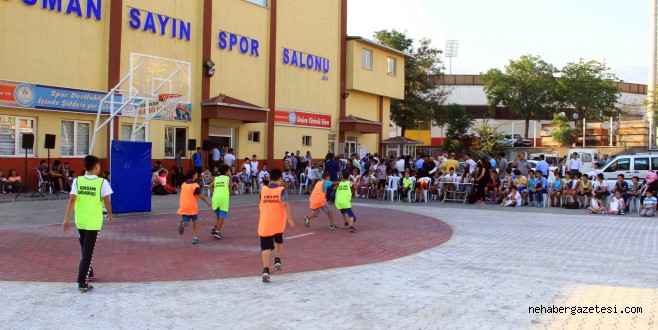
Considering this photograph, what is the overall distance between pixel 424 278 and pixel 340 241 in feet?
12.0

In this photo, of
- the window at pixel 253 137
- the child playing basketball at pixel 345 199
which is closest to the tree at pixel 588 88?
the window at pixel 253 137

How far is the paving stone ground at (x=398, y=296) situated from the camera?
19.6ft

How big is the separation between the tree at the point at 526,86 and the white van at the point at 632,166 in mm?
40250

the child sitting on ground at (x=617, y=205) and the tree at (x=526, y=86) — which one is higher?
the tree at (x=526, y=86)

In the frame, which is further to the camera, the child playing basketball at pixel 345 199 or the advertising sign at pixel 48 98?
the advertising sign at pixel 48 98

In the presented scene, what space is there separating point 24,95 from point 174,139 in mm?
6737

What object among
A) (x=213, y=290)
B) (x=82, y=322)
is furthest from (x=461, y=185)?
(x=82, y=322)

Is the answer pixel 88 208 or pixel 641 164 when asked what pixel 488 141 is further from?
pixel 88 208

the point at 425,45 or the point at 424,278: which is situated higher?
the point at 425,45

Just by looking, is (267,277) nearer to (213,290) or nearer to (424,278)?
(213,290)

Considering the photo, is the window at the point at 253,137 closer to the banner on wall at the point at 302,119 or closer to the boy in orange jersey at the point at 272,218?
the banner on wall at the point at 302,119

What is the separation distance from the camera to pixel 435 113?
163 feet

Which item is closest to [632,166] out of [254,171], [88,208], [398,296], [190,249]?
[254,171]

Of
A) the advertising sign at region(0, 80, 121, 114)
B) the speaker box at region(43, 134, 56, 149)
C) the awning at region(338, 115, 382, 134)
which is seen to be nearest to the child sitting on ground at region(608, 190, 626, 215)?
the advertising sign at region(0, 80, 121, 114)
